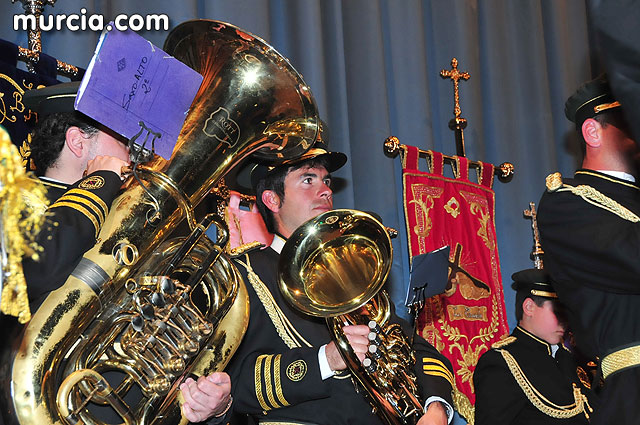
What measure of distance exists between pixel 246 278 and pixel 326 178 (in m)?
0.61

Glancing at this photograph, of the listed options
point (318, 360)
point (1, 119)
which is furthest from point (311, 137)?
point (1, 119)

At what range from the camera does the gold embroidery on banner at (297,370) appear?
7.45 feet

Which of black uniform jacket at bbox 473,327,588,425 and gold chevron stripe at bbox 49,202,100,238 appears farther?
black uniform jacket at bbox 473,327,588,425

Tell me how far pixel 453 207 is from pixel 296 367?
2136 mm

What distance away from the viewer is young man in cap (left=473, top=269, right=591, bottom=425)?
3561mm

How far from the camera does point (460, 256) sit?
412 centimetres

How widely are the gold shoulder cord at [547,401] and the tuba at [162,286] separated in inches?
78.1

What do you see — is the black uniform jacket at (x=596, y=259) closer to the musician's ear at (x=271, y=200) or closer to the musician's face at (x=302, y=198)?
the musician's face at (x=302, y=198)

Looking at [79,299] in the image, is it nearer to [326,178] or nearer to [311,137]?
[311,137]

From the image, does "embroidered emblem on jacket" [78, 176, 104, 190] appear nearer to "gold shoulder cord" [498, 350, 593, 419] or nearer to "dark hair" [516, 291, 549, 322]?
"gold shoulder cord" [498, 350, 593, 419]

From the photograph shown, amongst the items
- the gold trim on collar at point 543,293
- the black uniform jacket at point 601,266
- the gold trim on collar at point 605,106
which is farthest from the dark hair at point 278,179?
the gold trim on collar at point 543,293

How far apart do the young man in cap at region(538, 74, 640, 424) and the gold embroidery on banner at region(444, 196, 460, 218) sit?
5.41 ft

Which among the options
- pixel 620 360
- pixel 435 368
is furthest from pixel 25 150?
pixel 620 360

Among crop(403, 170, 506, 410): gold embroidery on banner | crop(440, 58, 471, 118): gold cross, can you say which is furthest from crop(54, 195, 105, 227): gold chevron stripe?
crop(440, 58, 471, 118): gold cross
